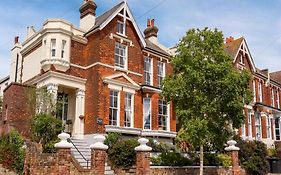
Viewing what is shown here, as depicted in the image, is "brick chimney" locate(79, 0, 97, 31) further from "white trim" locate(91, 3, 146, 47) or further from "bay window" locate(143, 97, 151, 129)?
"bay window" locate(143, 97, 151, 129)

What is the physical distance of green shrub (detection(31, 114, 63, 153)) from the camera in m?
18.0

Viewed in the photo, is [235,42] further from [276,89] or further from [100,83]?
[100,83]

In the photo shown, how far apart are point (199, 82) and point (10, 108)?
39.4 feet

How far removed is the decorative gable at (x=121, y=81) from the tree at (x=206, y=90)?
224 inches

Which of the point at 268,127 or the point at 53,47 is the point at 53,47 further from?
the point at 268,127

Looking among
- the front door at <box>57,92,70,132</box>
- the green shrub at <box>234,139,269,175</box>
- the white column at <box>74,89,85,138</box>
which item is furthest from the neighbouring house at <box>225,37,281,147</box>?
the front door at <box>57,92,70,132</box>

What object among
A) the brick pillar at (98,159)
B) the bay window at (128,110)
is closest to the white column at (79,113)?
the bay window at (128,110)

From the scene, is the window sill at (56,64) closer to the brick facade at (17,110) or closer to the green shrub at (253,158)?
the brick facade at (17,110)

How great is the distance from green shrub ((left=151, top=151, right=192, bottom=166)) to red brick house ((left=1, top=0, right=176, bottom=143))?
4.57 meters

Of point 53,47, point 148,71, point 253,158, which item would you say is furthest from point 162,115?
point 53,47

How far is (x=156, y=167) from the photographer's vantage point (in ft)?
55.4

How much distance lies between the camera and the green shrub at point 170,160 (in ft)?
60.3

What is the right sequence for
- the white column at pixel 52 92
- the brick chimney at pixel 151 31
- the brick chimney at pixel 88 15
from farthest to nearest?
the brick chimney at pixel 151 31
the brick chimney at pixel 88 15
the white column at pixel 52 92

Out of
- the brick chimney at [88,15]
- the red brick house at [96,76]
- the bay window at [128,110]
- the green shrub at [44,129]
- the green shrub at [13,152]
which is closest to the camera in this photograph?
the green shrub at [13,152]
